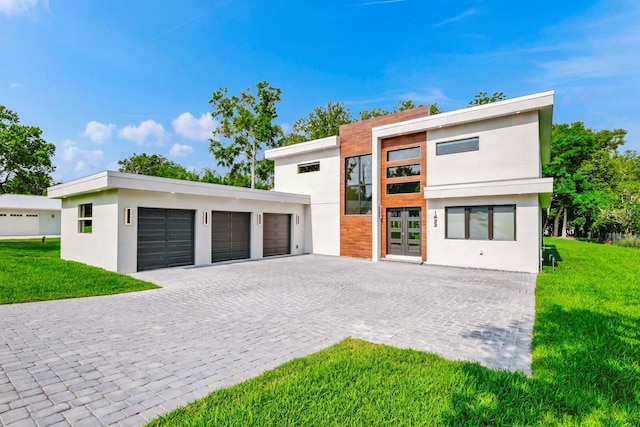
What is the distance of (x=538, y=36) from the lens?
501 inches

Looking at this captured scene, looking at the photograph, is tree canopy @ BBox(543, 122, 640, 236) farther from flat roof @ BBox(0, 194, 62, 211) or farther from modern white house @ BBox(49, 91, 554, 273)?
flat roof @ BBox(0, 194, 62, 211)

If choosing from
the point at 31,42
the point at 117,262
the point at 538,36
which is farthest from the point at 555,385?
the point at 31,42

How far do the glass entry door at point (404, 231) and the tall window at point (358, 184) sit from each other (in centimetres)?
143

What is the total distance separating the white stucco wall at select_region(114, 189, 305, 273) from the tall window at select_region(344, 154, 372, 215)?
10.3 ft

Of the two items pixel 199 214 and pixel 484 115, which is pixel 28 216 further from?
pixel 484 115

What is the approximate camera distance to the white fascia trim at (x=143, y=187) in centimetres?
1008

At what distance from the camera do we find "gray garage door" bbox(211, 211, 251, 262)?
44.4 feet

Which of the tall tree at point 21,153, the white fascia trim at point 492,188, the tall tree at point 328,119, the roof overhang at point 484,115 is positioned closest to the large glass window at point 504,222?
the white fascia trim at point 492,188

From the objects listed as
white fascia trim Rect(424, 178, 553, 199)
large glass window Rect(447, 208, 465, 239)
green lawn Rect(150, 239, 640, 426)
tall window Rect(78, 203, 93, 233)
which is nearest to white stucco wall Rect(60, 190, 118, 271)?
tall window Rect(78, 203, 93, 233)

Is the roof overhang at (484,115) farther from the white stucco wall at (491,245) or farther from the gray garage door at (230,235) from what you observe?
the gray garage door at (230,235)

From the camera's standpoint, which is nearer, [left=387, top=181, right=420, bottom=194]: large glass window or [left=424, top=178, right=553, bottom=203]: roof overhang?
[left=424, top=178, right=553, bottom=203]: roof overhang

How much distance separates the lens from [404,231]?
14477mm

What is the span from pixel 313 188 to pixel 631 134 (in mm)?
48176

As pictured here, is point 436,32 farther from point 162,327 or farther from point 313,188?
point 162,327
